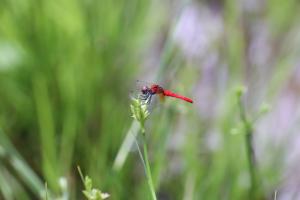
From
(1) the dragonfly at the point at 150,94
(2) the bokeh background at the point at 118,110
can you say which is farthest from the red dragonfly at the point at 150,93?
(2) the bokeh background at the point at 118,110

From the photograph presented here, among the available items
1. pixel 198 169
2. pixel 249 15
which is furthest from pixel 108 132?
pixel 249 15

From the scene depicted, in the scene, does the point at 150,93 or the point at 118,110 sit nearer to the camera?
the point at 150,93

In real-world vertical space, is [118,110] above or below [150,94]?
above

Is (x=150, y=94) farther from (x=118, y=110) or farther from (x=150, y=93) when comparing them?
(x=118, y=110)

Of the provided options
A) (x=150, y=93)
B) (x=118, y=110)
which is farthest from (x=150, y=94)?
(x=118, y=110)

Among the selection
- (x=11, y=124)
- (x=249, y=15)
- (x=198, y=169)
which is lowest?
(x=198, y=169)

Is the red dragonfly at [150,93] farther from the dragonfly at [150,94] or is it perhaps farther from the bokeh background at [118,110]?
the bokeh background at [118,110]

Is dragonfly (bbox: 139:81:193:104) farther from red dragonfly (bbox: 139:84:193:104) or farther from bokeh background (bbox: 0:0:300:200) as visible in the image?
bokeh background (bbox: 0:0:300:200)

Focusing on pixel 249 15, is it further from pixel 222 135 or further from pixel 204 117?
pixel 222 135
